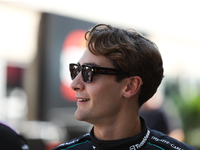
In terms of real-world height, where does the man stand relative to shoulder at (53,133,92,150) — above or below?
above

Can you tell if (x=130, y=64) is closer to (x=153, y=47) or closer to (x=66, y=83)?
(x=153, y=47)

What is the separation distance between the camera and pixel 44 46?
7.63 m

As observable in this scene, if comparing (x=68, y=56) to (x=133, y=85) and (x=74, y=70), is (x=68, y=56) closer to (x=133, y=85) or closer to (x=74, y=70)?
(x=74, y=70)

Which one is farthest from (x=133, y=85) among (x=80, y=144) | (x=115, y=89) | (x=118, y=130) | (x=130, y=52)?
(x=80, y=144)

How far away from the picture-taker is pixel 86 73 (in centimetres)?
214

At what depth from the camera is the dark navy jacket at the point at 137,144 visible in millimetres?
2061

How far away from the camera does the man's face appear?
2.09 m

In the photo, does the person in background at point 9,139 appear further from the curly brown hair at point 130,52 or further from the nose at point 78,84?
the curly brown hair at point 130,52

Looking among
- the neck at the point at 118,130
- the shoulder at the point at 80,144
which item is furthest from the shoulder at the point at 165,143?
the shoulder at the point at 80,144

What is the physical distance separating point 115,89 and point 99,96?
14 centimetres

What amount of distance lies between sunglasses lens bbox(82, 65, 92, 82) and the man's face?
32 mm

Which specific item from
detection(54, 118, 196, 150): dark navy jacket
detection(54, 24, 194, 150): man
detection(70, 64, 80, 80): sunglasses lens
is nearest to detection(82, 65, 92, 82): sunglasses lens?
detection(54, 24, 194, 150): man

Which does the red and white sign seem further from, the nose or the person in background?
the nose

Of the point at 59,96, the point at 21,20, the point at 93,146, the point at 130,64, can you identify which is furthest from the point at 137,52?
the point at 21,20
